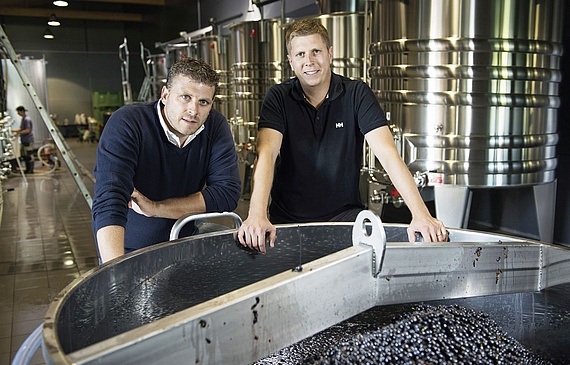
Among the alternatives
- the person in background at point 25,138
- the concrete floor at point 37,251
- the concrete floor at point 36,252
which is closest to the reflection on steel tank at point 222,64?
the concrete floor at point 37,251

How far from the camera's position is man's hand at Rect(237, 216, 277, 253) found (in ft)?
4.89

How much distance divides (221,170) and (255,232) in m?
0.49

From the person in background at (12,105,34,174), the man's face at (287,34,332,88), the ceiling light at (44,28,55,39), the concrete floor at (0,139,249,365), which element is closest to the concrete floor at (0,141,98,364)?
the concrete floor at (0,139,249,365)

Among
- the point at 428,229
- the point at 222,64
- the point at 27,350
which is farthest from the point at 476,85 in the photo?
the point at 222,64

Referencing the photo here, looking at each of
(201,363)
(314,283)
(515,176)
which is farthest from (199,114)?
(515,176)

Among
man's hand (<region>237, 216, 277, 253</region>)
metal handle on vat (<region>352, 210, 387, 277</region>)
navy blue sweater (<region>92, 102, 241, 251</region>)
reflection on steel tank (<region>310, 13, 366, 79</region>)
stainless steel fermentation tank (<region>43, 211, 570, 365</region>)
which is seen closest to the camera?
stainless steel fermentation tank (<region>43, 211, 570, 365</region>)

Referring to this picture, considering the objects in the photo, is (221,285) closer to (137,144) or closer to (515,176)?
(137,144)

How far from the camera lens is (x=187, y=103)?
1.69m

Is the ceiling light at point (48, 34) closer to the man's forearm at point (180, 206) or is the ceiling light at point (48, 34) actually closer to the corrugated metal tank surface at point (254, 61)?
the corrugated metal tank surface at point (254, 61)

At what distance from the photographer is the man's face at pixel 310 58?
5.88ft

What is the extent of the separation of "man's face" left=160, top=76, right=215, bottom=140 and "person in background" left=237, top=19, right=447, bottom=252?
0.23 meters

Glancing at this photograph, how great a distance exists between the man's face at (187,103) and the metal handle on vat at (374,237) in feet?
2.44

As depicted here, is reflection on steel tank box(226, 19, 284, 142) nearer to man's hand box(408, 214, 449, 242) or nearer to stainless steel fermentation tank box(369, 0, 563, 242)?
stainless steel fermentation tank box(369, 0, 563, 242)

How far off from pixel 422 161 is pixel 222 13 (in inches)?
248
